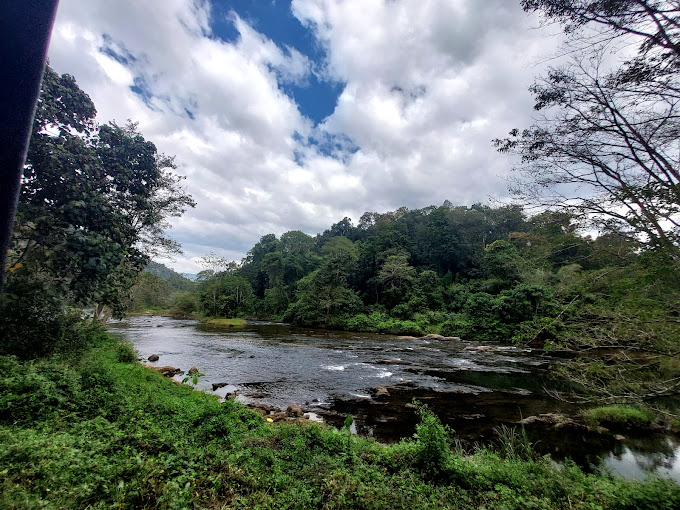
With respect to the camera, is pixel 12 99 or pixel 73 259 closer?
pixel 12 99

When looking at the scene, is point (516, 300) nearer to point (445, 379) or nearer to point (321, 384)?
point (445, 379)

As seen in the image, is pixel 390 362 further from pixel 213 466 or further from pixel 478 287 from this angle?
pixel 478 287

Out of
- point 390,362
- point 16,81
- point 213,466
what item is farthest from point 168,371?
point 16,81

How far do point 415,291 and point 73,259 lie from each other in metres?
39.5

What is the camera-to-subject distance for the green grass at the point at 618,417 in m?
9.05

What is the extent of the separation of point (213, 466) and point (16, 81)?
15.2 ft

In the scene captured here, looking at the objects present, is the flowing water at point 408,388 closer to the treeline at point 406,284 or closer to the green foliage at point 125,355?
the green foliage at point 125,355

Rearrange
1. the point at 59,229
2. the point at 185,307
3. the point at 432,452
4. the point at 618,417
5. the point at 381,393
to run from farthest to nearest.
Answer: the point at 185,307
the point at 381,393
the point at 618,417
the point at 59,229
the point at 432,452

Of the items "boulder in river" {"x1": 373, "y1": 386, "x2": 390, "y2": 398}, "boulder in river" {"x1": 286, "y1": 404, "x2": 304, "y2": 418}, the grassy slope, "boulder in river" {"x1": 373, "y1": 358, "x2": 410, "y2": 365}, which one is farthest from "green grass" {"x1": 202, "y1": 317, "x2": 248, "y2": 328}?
the grassy slope

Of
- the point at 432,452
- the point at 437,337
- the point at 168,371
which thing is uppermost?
the point at 432,452

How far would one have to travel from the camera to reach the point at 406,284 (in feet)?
145

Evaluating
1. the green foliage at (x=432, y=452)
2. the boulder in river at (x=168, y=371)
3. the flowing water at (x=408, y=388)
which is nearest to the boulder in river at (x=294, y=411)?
the flowing water at (x=408, y=388)

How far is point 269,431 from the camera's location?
20.7 ft

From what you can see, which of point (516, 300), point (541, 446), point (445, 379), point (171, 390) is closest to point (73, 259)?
point (171, 390)
